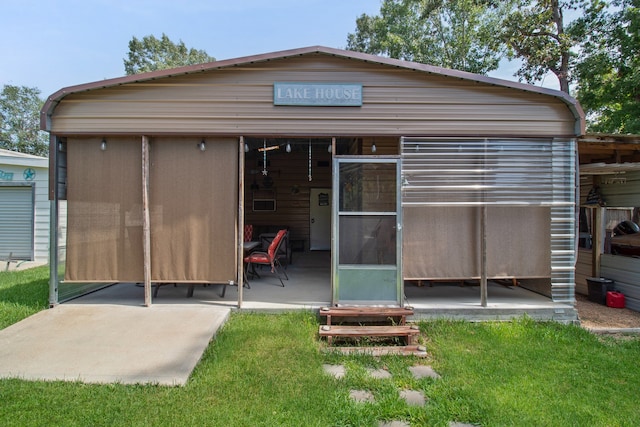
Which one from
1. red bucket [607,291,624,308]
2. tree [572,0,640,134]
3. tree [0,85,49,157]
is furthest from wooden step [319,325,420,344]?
tree [0,85,49,157]

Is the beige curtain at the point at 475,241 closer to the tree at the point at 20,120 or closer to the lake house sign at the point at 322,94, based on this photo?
the lake house sign at the point at 322,94

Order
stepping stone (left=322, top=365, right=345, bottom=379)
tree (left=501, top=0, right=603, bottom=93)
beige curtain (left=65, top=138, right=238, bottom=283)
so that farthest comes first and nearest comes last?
tree (left=501, top=0, right=603, bottom=93) < beige curtain (left=65, top=138, right=238, bottom=283) < stepping stone (left=322, top=365, right=345, bottom=379)

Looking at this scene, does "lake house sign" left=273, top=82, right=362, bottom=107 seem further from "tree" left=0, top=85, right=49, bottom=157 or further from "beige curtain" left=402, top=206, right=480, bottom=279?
"tree" left=0, top=85, right=49, bottom=157

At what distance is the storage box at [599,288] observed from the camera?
5.21 metres

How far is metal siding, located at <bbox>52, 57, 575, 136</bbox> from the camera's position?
13.4ft

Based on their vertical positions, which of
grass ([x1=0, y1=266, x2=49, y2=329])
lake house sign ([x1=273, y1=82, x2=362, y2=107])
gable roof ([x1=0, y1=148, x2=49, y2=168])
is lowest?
grass ([x1=0, y1=266, x2=49, y2=329])

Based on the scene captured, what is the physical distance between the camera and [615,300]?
503 centimetres

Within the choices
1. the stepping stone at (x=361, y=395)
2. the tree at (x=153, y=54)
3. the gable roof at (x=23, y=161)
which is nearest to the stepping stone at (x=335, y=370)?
the stepping stone at (x=361, y=395)

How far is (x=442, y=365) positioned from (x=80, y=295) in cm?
480

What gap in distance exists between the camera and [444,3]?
1521cm

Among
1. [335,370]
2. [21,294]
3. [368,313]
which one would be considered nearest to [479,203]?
[368,313]

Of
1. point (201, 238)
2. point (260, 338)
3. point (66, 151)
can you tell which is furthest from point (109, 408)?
point (66, 151)

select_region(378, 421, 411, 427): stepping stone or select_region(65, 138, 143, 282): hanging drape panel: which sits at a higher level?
select_region(65, 138, 143, 282): hanging drape panel

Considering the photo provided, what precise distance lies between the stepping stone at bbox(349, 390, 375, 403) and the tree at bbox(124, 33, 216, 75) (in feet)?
90.2
